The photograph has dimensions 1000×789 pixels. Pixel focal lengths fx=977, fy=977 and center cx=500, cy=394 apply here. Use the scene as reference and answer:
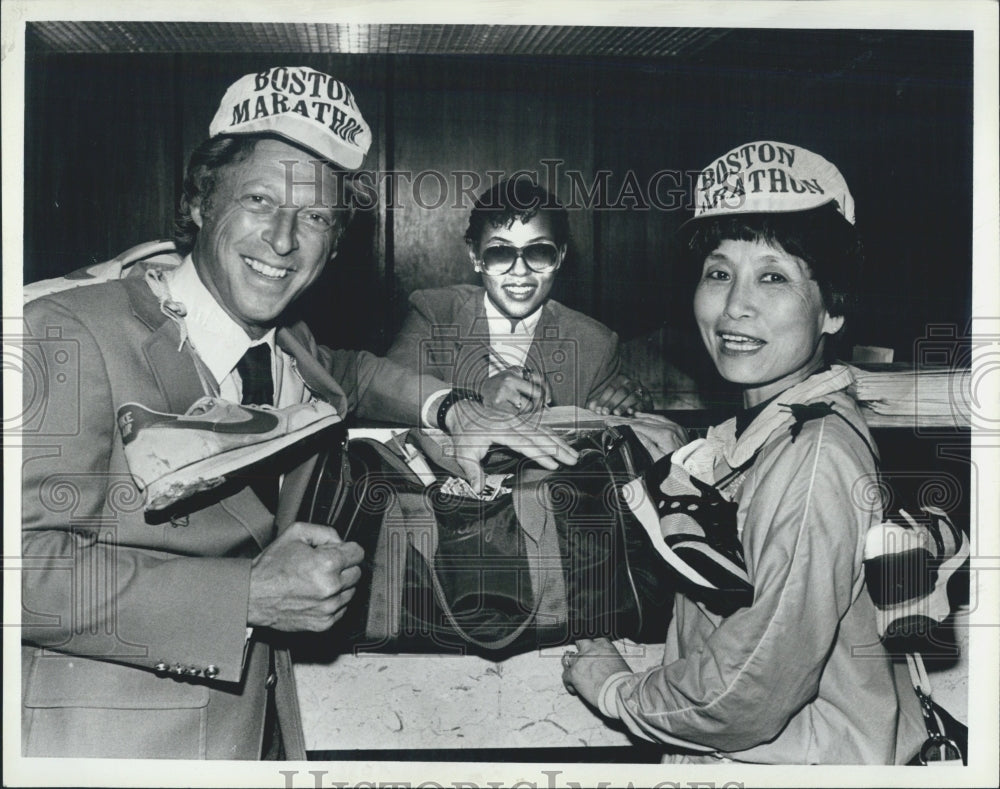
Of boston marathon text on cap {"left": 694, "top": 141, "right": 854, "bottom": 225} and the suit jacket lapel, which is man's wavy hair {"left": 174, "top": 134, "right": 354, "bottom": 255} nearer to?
the suit jacket lapel

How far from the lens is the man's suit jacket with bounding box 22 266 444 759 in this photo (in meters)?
2.30

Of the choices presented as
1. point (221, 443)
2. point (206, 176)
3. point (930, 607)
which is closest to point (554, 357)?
point (221, 443)

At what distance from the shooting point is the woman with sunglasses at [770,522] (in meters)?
2.29

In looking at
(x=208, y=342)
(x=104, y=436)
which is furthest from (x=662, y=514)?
(x=104, y=436)

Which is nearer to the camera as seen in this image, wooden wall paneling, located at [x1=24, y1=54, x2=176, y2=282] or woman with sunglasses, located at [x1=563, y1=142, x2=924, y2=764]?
woman with sunglasses, located at [x1=563, y1=142, x2=924, y2=764]

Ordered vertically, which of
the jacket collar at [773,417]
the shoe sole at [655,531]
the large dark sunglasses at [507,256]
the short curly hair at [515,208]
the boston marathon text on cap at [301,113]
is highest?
the boston marathon text on cap at [301,113]

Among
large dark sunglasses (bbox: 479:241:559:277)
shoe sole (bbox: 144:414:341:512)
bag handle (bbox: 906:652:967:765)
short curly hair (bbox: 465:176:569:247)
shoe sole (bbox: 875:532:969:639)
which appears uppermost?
short curly hair (bbox: 465:176:569:247)

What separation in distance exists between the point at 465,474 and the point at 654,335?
1.93 ft

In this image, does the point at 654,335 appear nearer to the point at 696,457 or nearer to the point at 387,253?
the point at 696,457

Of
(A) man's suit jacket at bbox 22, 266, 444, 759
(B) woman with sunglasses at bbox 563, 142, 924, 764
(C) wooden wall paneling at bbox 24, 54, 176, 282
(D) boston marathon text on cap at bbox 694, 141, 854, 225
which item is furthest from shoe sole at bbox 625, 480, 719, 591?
(C) wooden wall paneling at bbox 24, 54, 176, 282

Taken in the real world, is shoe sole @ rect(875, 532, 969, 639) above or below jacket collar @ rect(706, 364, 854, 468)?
below

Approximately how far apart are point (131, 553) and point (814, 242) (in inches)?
71.6

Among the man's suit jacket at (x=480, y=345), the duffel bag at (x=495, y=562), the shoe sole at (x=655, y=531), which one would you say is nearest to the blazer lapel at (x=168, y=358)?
the duffel bag at (x=495, y=562)

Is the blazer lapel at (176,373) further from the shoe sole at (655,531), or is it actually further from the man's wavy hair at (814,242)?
the man's wavy hair at (814,242)
